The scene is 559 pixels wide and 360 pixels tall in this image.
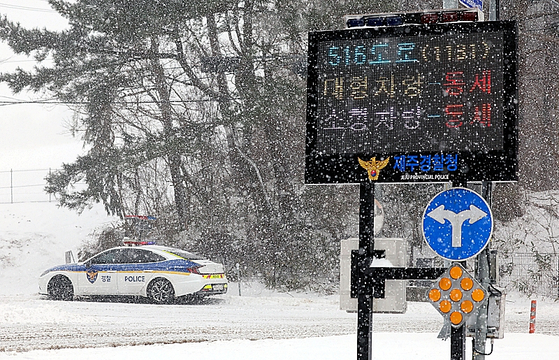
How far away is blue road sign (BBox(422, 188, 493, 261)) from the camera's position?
6.80 m

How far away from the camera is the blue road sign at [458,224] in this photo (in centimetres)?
680

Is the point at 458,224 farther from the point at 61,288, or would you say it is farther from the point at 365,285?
the point at 61,288

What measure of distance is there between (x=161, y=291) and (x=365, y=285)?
12.2m

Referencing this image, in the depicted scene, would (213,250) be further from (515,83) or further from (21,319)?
(515,83)

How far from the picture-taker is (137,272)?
19.0m

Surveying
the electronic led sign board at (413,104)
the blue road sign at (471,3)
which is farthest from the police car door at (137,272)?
the electronic led sign board at (413,104)

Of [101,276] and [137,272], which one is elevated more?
[137,272]

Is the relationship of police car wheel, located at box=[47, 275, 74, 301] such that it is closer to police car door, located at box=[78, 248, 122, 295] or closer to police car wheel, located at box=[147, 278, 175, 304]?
police car door, located at box=[78, 248, 122, 295]

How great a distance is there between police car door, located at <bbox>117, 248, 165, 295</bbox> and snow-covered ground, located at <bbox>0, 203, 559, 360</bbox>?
0.58 metres

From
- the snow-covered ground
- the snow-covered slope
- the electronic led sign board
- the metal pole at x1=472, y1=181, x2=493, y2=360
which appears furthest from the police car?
the electronic led sign board

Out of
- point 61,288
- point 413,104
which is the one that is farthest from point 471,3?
point 61,288

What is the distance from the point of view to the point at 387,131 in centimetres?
699

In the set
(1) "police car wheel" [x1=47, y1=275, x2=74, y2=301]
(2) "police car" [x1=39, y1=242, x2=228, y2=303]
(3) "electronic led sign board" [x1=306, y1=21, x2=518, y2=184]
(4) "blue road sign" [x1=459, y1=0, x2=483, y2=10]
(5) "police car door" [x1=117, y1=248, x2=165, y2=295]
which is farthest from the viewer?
(1) "police car wheel" [x1=47, y1=275, x2=74, y2=301]

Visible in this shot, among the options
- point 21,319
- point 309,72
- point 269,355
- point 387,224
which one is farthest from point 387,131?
point 387,224
